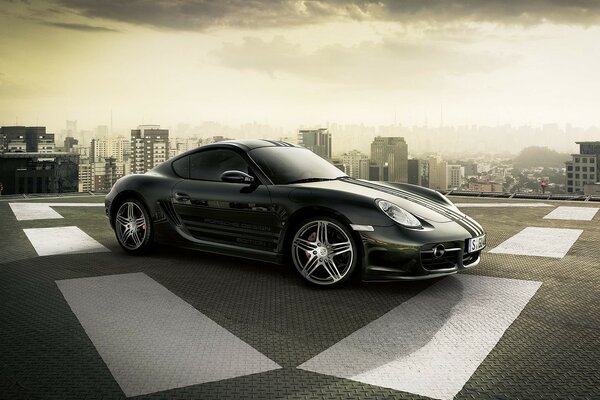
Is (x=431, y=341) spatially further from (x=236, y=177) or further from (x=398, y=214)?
(x=236, y=177)

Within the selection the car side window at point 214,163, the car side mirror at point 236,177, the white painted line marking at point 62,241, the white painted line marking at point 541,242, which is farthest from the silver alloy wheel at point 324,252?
the white painted line marking at point 62,241

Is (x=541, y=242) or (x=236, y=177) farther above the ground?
(x=236, y=177)

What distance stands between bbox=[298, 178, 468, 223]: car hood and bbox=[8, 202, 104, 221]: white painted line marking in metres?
6.22

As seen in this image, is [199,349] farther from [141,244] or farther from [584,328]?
[141,244]

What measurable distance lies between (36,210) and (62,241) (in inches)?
163

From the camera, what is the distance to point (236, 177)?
4844 mm

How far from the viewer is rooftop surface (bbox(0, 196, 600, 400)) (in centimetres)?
255

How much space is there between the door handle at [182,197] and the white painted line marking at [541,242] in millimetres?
3487

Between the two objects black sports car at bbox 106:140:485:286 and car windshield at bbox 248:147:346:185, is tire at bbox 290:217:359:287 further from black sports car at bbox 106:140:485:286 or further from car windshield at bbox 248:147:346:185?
car windshield at bbox 248:147:346:185

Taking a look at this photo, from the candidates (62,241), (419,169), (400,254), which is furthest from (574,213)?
(419,169)

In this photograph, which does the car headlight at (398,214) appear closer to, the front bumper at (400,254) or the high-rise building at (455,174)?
the front bumper at (400,254)

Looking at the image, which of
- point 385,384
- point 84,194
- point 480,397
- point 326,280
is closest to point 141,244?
point 326,280

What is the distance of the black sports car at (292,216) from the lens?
4.20 meters

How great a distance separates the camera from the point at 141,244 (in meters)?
5.72
